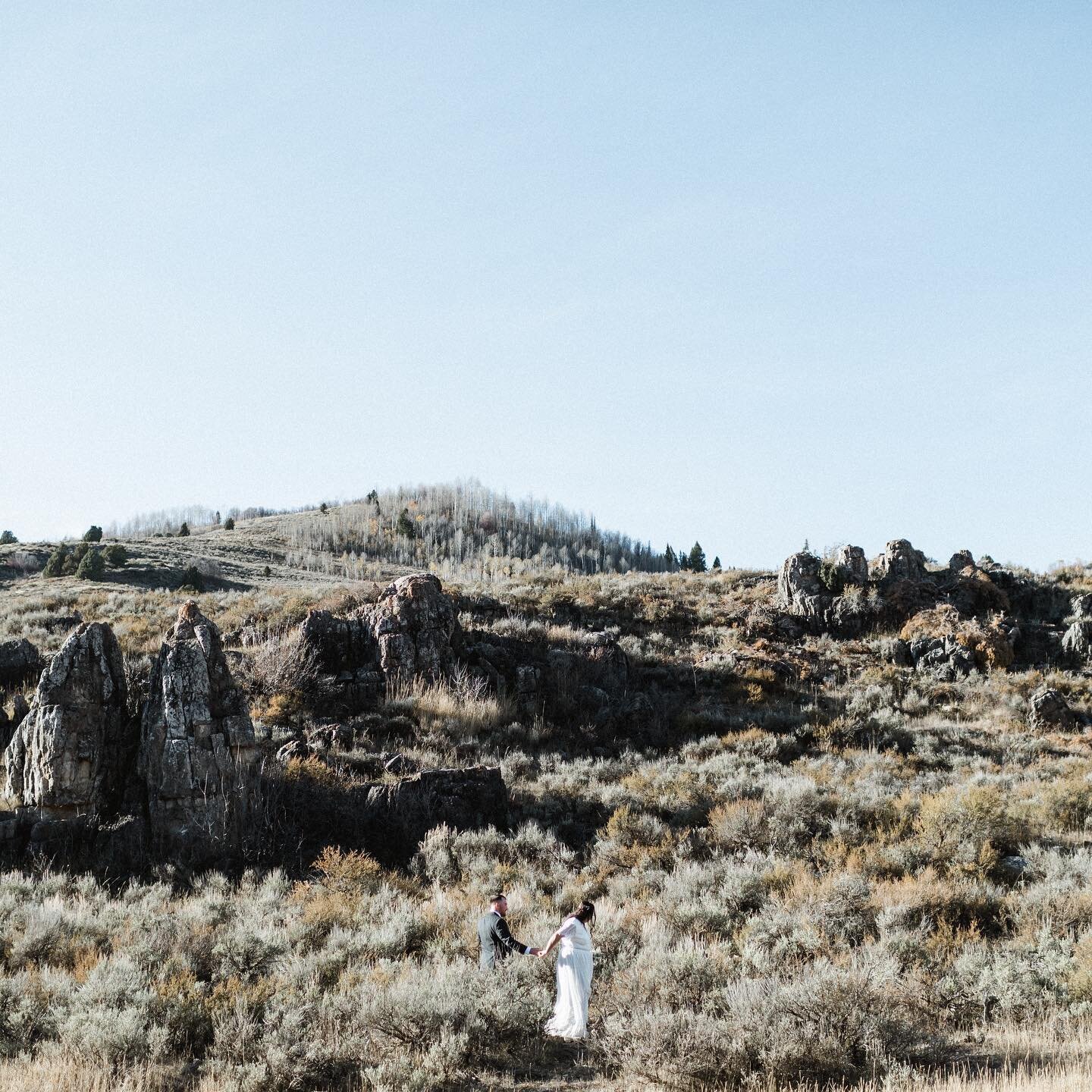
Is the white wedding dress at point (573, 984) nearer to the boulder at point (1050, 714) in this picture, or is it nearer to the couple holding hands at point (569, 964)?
the couple holding hands at point (569, 964)

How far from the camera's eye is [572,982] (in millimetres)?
7566

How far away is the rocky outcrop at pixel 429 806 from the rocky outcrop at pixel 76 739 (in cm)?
395

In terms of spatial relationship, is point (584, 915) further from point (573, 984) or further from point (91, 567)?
point (91, 567)

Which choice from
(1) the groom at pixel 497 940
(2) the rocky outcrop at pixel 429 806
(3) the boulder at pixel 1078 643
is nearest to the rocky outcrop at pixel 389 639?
(2) the rocky outcrop at pixel 429 806

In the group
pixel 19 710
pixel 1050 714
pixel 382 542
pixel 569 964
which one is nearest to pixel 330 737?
pixel 19 710

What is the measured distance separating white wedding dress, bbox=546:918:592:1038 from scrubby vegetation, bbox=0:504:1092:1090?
0.59 feet

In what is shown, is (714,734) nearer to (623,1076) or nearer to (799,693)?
(799,693)

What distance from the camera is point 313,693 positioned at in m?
17.4

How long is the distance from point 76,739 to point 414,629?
811cm

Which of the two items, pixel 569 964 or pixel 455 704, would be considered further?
pixel 455 704

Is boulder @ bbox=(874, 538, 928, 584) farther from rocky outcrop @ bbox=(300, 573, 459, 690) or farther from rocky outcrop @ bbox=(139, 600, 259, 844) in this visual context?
rocky outcrop @ bbox=(139, 600, 259, 844)

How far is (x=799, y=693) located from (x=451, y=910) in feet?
43.0

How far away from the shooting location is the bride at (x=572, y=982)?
24.3ft

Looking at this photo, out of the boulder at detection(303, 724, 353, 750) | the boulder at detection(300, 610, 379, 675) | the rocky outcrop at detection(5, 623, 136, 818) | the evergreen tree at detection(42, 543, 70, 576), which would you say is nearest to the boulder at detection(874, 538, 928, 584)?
the boulder at detection(300, 610, 379, 675)
